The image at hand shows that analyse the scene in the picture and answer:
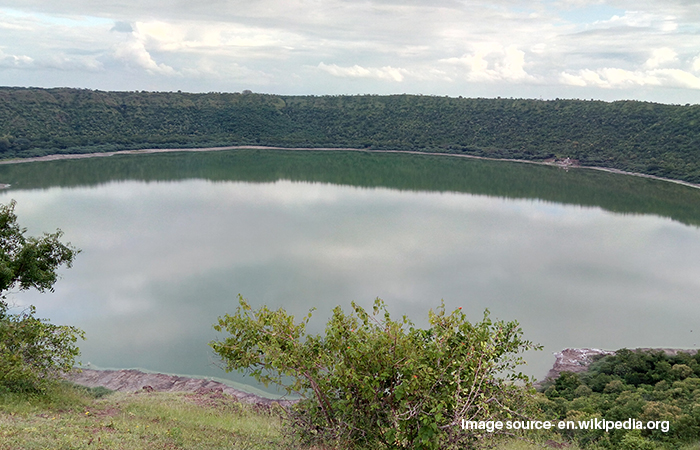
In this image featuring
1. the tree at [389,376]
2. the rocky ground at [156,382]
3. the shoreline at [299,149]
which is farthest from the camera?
the shoreline at [299,149]

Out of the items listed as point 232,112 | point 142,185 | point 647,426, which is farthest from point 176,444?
point 232,112

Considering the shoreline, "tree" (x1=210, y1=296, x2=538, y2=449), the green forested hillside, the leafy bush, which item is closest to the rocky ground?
the leafy bush

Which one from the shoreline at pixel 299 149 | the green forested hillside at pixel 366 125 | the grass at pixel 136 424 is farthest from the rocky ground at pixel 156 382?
the green forested hillside at pixel 366 125

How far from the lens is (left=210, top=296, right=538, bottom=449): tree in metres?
5.16

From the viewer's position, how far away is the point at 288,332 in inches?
239

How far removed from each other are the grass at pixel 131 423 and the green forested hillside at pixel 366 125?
43.3 m

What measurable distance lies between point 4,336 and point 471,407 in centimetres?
654

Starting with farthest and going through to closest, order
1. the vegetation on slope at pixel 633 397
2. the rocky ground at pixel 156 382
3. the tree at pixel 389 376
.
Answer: the rocky ground at pixel 156 382 → the vegetation on slope at pixel 633 397 → the tree at pixel 389 376

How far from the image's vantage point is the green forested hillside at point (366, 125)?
161 ft

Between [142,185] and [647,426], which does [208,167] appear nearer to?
[142,185]

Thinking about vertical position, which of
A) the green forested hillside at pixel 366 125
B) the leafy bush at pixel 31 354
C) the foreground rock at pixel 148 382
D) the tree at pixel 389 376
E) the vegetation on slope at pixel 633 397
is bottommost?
the foreground rock at pixel 148 382

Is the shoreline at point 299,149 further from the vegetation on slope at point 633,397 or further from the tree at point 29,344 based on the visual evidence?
the tree at point 29,344

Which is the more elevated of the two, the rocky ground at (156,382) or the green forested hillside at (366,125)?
the green forested hillside at (366,125)

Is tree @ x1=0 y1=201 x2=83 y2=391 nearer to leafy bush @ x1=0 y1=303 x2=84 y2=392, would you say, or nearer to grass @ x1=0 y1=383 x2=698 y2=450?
leafy bush @ x1=0 y1=303 x2=84 y2=392
